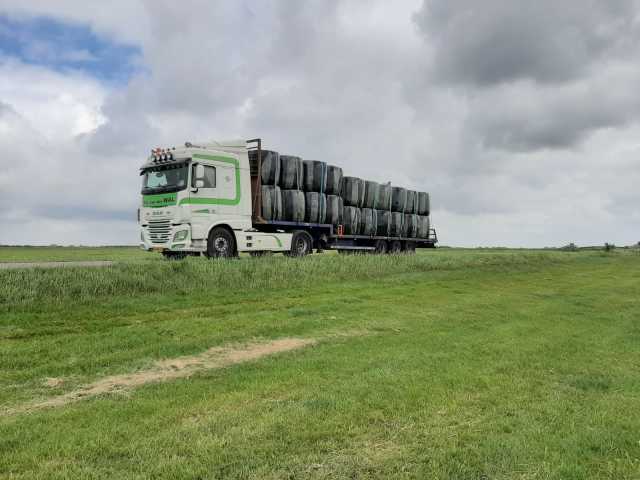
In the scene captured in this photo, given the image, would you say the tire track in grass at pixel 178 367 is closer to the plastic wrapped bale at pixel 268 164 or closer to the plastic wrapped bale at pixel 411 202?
Result: the plastic wrapped bale at pixel 268 164

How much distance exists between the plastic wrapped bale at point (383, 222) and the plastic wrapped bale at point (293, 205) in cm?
711

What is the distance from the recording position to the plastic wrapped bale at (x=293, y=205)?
22.1 metres

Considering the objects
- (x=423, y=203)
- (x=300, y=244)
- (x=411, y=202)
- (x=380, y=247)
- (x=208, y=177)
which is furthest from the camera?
(x=423, y=203)

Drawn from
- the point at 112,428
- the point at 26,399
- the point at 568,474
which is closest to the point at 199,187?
the point at 26,399

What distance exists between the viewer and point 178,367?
26.0ft

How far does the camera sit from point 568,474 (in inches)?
172

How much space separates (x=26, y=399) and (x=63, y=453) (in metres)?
2.26

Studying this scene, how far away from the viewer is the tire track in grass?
21.0 ft

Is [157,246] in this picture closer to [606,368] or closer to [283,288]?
[283,288]

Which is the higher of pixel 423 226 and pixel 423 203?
pixel 423 203

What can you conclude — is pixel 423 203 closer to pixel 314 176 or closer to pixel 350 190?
pixel 350 190

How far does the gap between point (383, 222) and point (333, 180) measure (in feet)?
18.5

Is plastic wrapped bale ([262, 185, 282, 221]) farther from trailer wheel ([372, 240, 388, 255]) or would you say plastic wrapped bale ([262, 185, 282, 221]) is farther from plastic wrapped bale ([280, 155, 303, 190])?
trailer wheel ([372, 240, 388, 255])

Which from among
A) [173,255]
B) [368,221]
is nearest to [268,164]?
[173,255]
